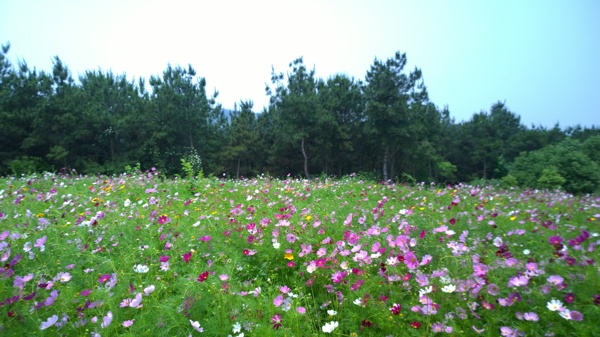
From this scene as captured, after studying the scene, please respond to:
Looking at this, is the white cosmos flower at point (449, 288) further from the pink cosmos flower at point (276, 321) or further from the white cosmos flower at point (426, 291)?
the pink cosmos flower at point (276, 321)

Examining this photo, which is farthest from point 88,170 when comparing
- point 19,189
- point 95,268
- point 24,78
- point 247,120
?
point 95,268

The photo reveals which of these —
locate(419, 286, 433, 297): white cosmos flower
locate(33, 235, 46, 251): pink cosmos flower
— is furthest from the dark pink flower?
locate(33, 235, 46, 251): pink cosmos flower

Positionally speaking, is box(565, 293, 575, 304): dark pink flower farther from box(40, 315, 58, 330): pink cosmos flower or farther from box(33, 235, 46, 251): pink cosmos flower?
box(33, 235, 46, 251): pink cosmos flower

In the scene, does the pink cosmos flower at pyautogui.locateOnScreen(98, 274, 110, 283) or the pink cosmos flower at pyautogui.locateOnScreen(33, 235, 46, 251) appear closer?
the pink cosmos flower at pyautogui.locateOnScreen(98, 274, 110, 283)

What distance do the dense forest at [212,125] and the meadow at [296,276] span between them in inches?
611

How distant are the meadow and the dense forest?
15.5 metres

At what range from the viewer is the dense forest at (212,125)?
20422 millimetres

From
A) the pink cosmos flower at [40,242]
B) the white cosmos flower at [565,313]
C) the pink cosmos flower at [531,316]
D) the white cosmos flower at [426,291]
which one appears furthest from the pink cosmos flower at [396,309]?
the pink cosmos flower at [40,242]

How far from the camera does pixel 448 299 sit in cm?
171

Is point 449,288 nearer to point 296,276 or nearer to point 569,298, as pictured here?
point 569,298

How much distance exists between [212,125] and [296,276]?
2715 centimetres

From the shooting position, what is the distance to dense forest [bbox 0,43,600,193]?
20422mm

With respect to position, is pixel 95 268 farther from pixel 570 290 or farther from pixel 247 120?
pixel 247 120

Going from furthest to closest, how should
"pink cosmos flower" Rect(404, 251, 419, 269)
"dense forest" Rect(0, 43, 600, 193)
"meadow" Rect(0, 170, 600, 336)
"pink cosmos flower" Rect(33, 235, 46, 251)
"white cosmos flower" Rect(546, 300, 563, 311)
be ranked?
"dense forest" Rect(0, 43, 600, 193) < "pink cosmos flower" Rect(33, 235, 46, 251) < "pink cosmos flower" Rect(404, 251, 419, 269) < "meadow" Rect(0, 170, 600, 336) < "white cosmos flower" Rect(546, 300, 563, 311)
